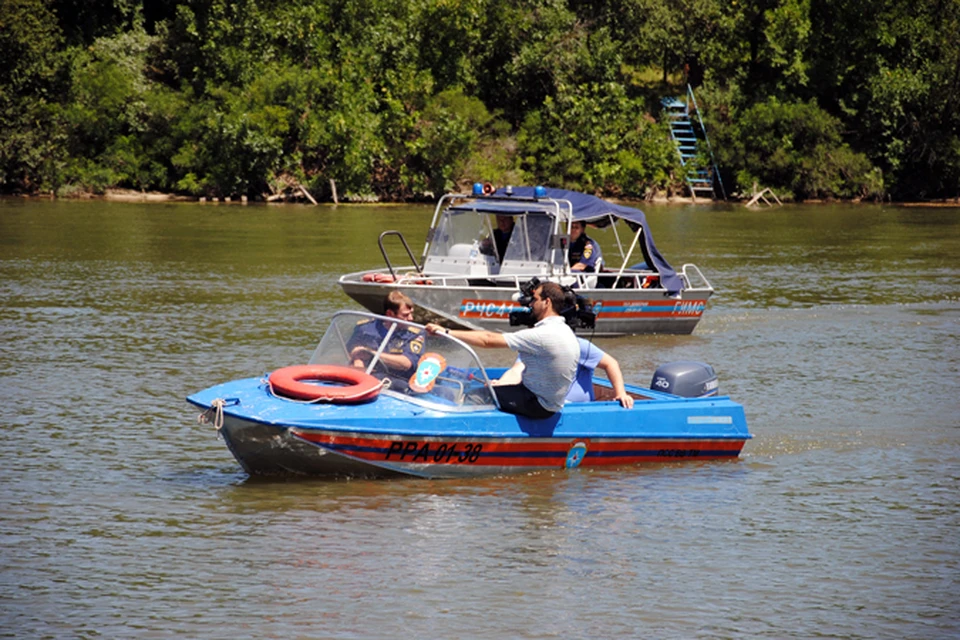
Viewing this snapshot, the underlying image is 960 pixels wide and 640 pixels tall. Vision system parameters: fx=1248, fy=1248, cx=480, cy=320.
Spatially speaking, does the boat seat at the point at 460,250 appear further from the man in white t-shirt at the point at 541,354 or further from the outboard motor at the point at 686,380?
the man in white t-shirt at the point at 541,354

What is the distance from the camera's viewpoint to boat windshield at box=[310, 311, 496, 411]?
10.0m

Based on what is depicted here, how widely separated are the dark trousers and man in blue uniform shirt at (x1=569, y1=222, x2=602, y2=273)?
9167mm

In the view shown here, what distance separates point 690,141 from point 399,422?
4737cm

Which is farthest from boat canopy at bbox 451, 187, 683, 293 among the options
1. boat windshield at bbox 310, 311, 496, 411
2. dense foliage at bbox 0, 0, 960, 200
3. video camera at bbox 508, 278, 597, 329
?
dense foliage at bbox 0, 0, 960, 200

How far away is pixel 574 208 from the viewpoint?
19516 millimetres

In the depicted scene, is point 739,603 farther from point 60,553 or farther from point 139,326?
point 139,326

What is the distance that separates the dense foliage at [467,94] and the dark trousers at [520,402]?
1508 inches

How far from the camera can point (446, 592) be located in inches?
311

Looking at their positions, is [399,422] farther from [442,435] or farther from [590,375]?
[590,375]

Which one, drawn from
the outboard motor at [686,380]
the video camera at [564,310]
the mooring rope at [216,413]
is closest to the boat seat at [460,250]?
the outboard motor at [686,380]

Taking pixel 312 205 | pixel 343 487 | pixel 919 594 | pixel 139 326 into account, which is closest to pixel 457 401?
pixel 343 487

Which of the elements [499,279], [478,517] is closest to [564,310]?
[478,517]

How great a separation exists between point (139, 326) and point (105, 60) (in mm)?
35732

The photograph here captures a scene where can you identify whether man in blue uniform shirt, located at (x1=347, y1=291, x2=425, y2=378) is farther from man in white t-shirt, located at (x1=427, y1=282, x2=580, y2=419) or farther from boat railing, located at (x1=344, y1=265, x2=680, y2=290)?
boat railing, located at (x1=344, y1=265, x2=680, y2=290)
